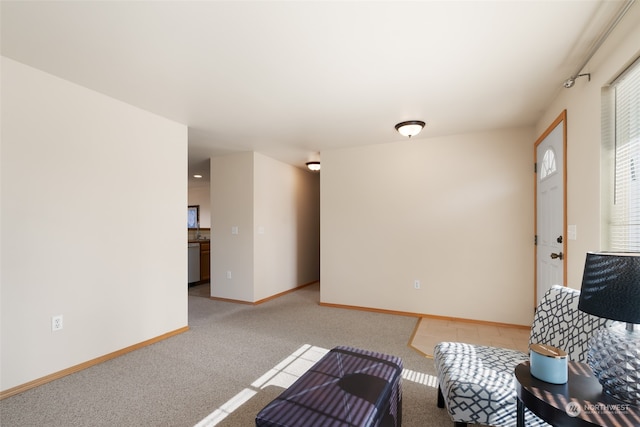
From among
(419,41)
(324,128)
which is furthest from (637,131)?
(324,128)

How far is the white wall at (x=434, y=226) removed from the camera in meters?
3.64

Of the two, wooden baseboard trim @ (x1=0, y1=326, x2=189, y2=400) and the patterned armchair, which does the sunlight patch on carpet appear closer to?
the patterned armchair

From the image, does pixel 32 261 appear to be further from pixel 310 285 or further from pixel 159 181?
pixel 310 285

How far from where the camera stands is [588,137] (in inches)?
82.9

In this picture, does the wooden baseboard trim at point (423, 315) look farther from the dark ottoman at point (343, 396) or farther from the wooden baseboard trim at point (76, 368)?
the dark ottoman at point (343, 396)

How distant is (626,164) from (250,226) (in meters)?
4.09

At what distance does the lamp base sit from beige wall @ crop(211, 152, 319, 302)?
4116 millimetres

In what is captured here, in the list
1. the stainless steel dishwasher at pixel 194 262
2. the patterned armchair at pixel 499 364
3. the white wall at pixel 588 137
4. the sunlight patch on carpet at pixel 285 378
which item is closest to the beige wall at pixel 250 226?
the stainless steel dishwasher at pixel 194 262

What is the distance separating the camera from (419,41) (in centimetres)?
194

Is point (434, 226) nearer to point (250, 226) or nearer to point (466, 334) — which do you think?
point (466, 334)

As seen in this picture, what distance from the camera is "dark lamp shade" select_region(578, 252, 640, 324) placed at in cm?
98

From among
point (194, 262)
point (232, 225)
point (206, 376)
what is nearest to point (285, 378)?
point (206, 376)

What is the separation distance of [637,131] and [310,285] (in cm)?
527
